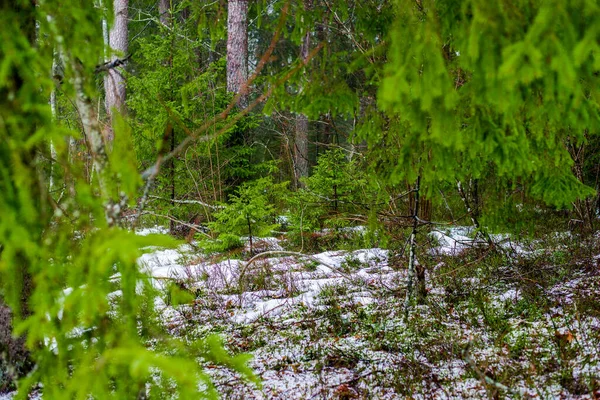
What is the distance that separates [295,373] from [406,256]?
3.46 meters

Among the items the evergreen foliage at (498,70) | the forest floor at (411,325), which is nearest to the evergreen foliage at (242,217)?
the forest floor at (411,325)

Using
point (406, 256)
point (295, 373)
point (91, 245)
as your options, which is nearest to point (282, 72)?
point (91, 245)

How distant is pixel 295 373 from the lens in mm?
3113

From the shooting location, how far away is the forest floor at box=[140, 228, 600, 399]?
277cm

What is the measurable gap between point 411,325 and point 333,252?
3.32 meters

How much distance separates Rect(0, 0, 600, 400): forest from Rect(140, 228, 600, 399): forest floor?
23 mm

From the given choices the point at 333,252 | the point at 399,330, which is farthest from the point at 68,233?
the point at 333,252

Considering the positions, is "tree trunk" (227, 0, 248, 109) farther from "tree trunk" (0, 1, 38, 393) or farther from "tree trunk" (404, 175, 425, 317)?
"tree trunk" (0, 1, 38, 393)

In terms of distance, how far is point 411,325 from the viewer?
378 centimetres

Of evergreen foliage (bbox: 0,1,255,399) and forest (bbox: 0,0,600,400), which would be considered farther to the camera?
forest (bbox: 0,0,600,400)

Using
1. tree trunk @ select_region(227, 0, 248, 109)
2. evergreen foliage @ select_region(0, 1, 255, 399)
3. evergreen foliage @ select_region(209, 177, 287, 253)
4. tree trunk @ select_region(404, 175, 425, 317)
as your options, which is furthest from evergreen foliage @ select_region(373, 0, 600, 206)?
tree trunk @ select_region(227, 0, 248, 109)

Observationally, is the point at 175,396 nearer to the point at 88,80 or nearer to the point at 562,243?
the point at 88,80

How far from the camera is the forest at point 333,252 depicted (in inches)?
62.2

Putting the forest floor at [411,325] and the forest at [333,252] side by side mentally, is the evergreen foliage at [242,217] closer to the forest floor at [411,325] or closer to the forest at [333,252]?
the forest at [333,252]
